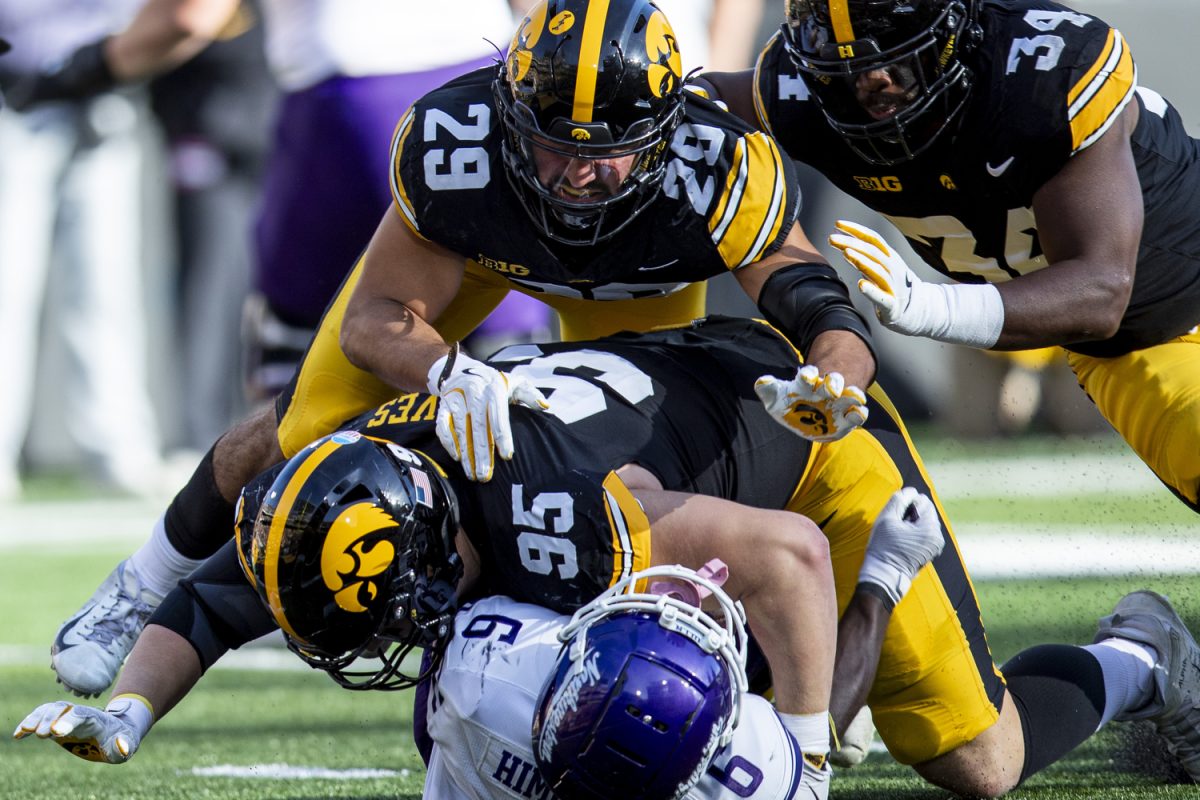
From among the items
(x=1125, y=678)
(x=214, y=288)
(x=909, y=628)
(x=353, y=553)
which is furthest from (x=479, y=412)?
(x=214, y=288)

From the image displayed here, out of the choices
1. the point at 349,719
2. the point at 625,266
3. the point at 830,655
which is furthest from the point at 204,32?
the point at 830,655

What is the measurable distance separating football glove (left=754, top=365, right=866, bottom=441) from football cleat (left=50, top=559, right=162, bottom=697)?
158 cm

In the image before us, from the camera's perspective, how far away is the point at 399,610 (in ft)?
9.90

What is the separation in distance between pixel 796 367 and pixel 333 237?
2.02m

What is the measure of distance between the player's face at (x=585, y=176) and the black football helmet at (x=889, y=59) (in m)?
0.56

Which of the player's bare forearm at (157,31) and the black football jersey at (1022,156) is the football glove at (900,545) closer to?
the black football jersey at (1022,156)

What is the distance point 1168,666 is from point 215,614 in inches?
84.1

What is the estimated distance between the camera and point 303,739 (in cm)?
449

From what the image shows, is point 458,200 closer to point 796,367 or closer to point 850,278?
point 796,367

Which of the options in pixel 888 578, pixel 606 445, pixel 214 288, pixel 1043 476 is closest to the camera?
pixel 606 445

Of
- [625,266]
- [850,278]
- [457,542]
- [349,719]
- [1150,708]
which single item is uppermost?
[625,266]

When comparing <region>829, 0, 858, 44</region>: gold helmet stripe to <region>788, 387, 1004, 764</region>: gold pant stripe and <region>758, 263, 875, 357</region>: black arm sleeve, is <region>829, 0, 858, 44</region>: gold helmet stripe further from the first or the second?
<region>788, 387, 1004, 764</region>: gold pant stripe

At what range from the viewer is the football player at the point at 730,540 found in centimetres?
305

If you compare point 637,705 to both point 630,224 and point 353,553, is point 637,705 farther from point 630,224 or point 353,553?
point 630,224
